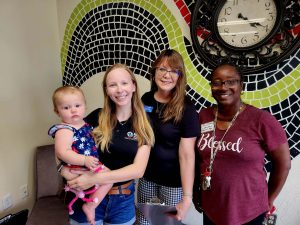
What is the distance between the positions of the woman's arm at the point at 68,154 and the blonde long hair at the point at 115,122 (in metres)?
0.09

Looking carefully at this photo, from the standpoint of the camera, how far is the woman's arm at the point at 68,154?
1.22 m

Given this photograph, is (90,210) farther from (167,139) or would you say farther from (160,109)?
(160,109)

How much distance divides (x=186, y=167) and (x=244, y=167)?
1.04 ft

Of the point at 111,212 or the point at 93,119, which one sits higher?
the point at 93,119

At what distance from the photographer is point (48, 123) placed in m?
2.61

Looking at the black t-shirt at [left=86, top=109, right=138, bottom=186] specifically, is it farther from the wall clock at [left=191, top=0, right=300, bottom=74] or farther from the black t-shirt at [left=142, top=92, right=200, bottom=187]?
the wall clock at [left=191, top=0, right=300, bottom=74]

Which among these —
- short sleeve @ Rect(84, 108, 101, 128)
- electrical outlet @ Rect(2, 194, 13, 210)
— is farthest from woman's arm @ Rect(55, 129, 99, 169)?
electrical outlet @ Rect(2, 194, 13, 210)

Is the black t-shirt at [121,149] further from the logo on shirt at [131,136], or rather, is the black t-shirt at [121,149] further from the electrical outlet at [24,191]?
the electrical outlet at [24,191]

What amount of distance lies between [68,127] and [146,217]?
81cm

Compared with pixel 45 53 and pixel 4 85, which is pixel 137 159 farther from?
pixel 45 53

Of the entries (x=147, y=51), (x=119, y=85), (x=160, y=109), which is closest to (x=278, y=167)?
(x=160, y=109)

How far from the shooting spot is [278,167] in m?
1.25

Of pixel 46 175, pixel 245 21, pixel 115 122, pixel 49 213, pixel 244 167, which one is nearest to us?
pixel 244 167

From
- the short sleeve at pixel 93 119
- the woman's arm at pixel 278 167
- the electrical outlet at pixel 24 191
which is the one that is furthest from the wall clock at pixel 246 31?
the electrical outlet at pixel 24 191
